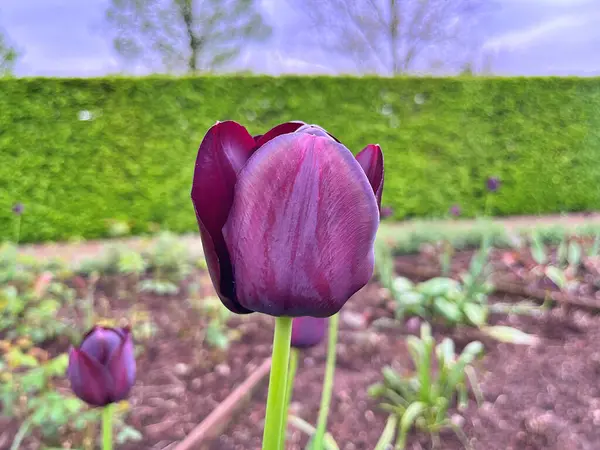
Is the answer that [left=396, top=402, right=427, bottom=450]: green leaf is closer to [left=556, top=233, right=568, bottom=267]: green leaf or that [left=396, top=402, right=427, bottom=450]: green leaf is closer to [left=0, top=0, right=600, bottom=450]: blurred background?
[left=0, top=0, right=600, bottom=450]: blurred background

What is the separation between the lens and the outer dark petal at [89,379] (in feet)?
2.66

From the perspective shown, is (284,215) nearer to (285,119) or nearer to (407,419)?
(407,419)

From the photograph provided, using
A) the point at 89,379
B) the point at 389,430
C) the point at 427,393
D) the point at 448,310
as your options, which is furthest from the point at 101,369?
the point at 448,310

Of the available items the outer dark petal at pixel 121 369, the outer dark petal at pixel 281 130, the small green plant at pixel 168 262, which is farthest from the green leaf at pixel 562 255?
the outer dark petal at pixel 281 130

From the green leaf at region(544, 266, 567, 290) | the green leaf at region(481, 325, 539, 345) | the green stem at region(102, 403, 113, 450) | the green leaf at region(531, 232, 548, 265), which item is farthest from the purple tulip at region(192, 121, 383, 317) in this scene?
the green leaf at region(531, 232, 548, 265)

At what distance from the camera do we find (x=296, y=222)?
447 millimetres

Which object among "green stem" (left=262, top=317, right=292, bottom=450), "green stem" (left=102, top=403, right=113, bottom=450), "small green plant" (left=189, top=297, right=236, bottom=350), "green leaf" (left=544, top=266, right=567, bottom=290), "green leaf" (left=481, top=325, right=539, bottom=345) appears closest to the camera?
"green stem" (left=262, top=317, right=292, bottom=450)

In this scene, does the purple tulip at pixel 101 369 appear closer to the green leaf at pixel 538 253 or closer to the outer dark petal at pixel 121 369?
the outer dark petal at pixel 121 369

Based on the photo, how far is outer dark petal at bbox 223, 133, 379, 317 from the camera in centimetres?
44

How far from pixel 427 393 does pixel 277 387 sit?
4.50ft

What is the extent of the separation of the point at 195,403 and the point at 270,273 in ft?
5.15

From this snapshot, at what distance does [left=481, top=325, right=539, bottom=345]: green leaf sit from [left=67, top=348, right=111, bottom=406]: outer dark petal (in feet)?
6.28

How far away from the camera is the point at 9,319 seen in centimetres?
236

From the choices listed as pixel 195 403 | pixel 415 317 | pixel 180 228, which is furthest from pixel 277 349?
pixel 180 228
